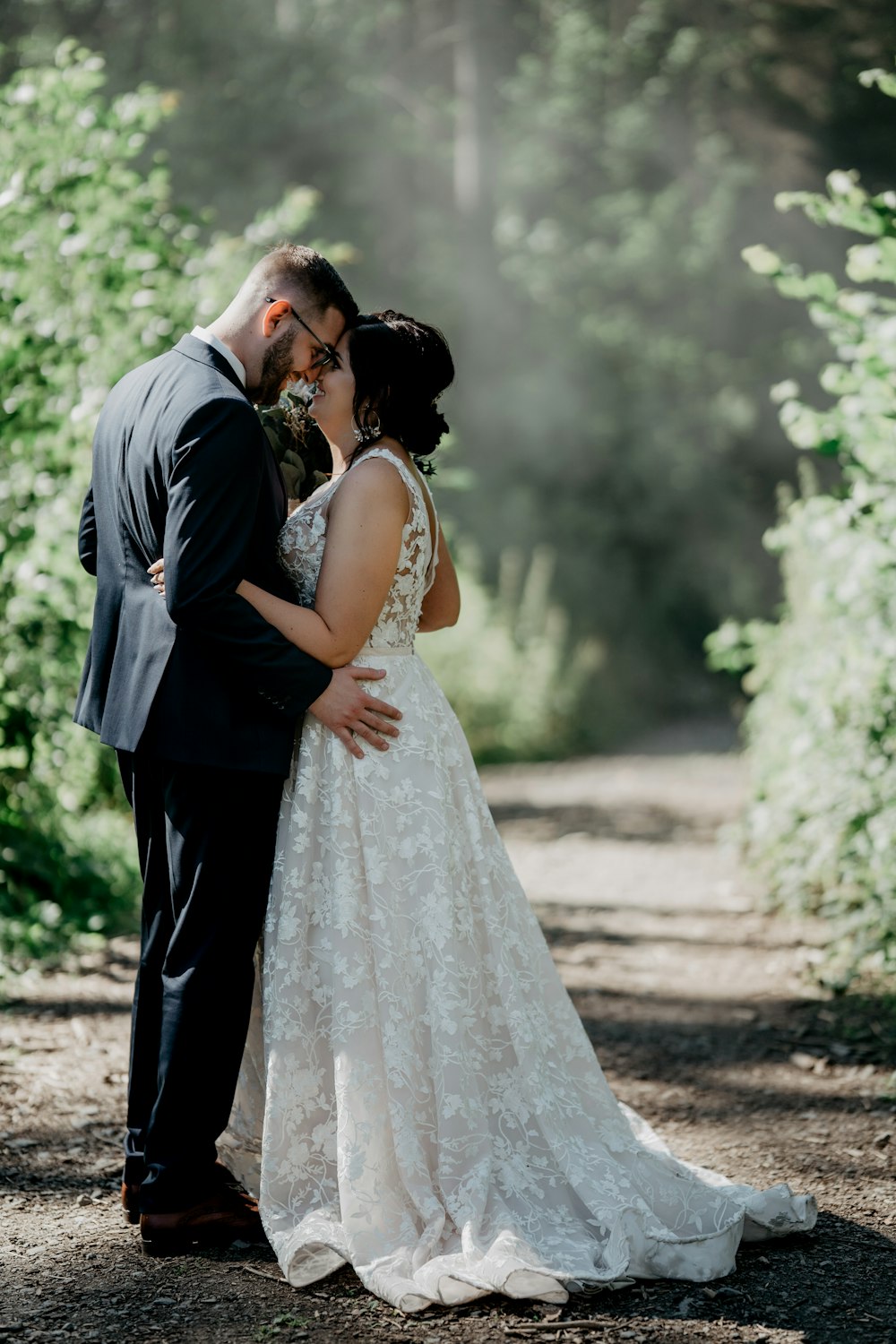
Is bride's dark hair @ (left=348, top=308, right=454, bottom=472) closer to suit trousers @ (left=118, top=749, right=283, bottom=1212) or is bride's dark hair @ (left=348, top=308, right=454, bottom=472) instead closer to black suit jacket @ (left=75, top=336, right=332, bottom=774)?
black suit jacket @ (left=75, top=336, right=332, bottom=774)

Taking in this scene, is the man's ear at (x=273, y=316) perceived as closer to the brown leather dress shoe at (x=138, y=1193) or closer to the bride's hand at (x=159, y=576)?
the bride's hand at (x=159, y=576)

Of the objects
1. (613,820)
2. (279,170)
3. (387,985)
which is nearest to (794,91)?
(279,170)

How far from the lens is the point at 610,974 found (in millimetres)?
4785

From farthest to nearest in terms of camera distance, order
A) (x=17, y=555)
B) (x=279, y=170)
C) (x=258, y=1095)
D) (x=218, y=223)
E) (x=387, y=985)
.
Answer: (x=279, y=170) < (x=218, y=223) < (x=17, y=555) < (x=258, y=1095) < (x=387, y=985)

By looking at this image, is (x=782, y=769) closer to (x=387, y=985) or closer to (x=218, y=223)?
(x=387, y=985)

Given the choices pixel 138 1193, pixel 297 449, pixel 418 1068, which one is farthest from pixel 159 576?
pixel 138 1193

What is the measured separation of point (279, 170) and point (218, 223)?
1.53 meters

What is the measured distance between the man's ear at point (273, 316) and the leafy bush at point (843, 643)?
5.44ft

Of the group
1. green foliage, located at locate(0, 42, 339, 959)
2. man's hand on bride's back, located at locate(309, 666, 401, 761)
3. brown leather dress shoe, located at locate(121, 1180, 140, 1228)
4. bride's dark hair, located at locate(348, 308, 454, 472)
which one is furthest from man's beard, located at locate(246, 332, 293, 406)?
brown leather dress shoe, located at locate(121, 1180, 140, 1228)

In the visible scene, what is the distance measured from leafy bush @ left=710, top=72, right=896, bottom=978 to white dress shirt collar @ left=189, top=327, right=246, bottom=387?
174 cm

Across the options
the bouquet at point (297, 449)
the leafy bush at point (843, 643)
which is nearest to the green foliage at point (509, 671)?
the leafy bush at point (843, 643)

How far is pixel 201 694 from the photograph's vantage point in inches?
98.1

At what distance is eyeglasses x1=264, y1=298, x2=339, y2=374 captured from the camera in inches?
103

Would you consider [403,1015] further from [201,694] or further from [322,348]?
[322,348]
